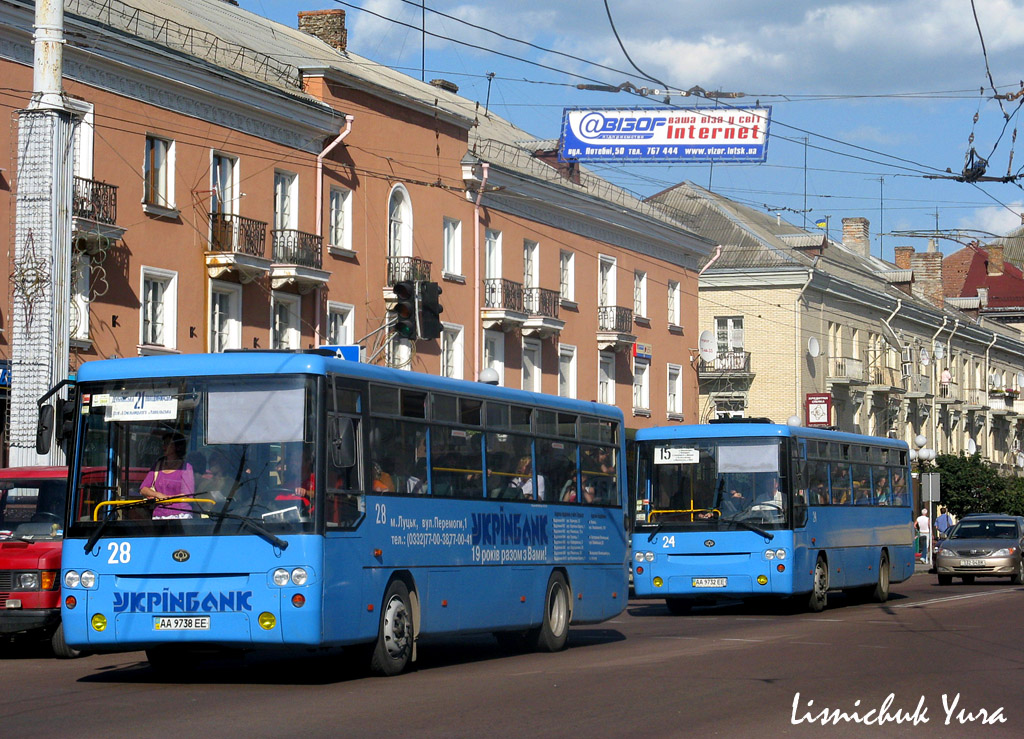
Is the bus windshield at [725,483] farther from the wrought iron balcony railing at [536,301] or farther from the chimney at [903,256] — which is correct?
the chimney at [903,256]

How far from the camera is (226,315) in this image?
3069 cm

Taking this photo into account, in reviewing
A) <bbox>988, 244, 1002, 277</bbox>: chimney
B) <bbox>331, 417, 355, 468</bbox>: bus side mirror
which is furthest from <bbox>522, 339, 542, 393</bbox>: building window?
<bbox>988, 244, 1002, 277</bbox>: chimney

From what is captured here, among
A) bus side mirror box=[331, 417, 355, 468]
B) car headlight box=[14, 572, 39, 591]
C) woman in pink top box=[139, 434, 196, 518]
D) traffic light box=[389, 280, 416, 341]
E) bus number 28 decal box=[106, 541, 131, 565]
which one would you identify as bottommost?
car headlight box=[14, 572, 39, 591]

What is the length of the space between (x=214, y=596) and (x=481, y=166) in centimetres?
2733

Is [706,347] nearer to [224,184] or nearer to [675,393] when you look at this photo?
[675,393]

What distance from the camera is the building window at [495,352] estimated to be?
39500 millimetres

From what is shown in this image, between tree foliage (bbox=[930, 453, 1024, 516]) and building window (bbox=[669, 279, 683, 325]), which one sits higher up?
building window (bbox=[669, 279, 683, 325])

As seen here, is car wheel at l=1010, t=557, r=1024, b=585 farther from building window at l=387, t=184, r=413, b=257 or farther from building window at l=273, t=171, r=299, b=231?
building window at l=273, t=171, r=299, b=231

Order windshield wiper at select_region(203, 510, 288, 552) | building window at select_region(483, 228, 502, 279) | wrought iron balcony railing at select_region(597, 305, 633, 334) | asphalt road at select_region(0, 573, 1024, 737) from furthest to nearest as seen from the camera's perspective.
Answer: wrought iron balcony railing at select_region(597, 305, 633, 334) < building window at select_region(483, 228, 502, 279) < windshield wiper at select_region(203, 510, 288, 552) < asphalt road at select_region(0, 573, 1024, 737)

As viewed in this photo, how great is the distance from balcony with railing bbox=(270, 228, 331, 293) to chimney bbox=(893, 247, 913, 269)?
5495 centimetres

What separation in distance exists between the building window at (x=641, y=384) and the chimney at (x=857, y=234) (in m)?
32.6

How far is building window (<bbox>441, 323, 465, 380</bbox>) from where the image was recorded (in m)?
37.9

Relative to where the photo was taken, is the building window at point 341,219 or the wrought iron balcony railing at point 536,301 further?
the wrought iron balcony railing at point 536,301

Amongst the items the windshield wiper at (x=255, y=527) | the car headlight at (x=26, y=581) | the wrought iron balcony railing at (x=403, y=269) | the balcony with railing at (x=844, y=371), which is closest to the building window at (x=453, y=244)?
the wrought iron balcony railing at (x=403, y=269)
